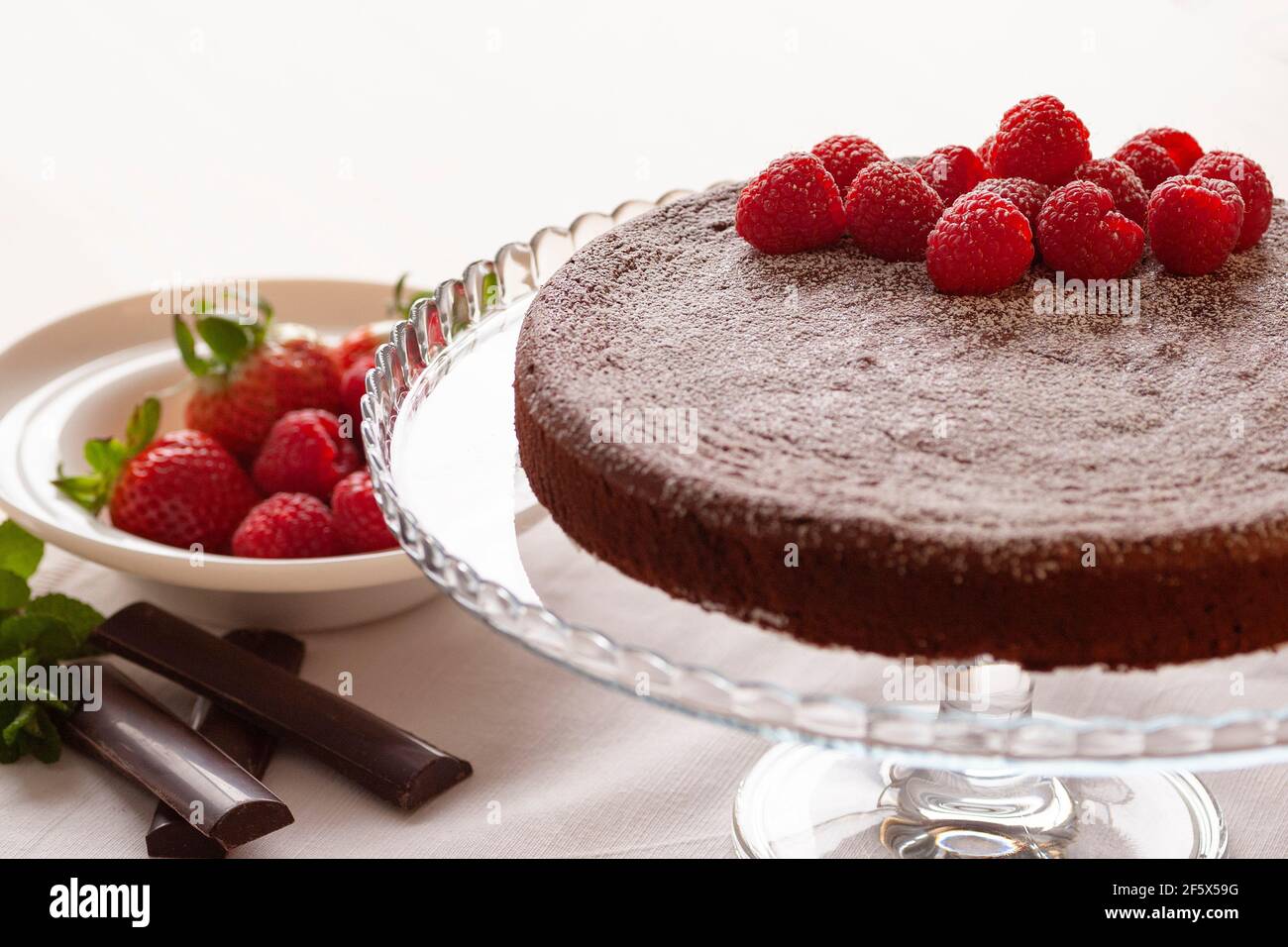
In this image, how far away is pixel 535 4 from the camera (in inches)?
105

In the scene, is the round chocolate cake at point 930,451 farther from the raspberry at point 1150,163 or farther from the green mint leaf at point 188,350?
the green mint leaf at point 188,350

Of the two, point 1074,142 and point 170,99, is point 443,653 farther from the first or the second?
point 170,99

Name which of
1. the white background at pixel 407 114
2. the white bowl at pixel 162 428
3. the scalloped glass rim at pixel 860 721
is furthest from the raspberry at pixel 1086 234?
the white background at pixel 407 114

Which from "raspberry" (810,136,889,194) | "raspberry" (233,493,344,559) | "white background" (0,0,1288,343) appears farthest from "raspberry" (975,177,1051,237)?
"white background" (0,0,1288,343)

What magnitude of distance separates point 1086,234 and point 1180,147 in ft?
0.98

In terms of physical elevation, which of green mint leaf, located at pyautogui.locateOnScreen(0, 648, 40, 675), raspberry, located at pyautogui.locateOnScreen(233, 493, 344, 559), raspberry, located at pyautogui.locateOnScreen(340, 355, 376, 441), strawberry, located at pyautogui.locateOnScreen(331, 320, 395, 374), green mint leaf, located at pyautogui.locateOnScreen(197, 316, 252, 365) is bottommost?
green mint leaf, located at pyautogui.locateOnScreen(0, 648, 40, 675)

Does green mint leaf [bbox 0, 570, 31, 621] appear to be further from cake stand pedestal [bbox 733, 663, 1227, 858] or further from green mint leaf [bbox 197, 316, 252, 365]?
cake stand pedestal [bbox 733, 663, 1227, 858]

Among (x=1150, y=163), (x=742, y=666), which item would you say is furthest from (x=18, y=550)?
(x=1150, y=163)

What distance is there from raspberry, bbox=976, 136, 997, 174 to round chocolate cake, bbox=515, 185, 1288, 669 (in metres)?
0.17

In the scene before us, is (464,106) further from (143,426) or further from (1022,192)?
(1022,192)

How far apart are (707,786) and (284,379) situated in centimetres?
78

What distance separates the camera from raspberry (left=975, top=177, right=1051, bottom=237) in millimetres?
1354

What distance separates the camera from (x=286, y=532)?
169cm

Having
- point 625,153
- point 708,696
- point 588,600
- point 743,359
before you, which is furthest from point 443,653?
point 625,153
